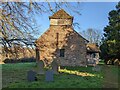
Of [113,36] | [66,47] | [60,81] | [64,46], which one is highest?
[113,36]

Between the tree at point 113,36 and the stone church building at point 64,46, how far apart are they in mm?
3632

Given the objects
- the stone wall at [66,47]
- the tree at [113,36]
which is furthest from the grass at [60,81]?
the stone wall at [66,47]

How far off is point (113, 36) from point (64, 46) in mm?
7083

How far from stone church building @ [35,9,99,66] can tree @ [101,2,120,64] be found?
3.63 meters

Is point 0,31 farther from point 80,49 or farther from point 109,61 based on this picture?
point 109,61

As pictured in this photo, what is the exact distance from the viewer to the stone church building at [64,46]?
115 ft

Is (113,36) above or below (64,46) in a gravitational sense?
above

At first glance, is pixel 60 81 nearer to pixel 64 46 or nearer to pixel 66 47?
pixel 66 47

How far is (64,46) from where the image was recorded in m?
35.6

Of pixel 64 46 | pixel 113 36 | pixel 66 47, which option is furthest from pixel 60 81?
pixel 113 36

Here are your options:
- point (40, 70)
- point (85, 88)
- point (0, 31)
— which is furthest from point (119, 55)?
point (0, 31)

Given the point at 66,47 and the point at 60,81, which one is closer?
the point at 60,81

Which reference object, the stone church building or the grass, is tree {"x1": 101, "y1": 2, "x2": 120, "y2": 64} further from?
the grass

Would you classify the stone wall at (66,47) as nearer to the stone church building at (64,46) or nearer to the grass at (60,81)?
the stone church building at (64,46)
